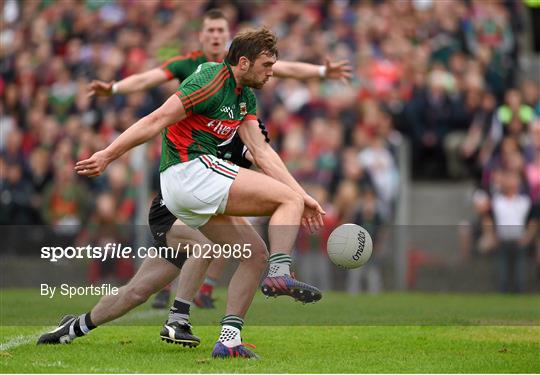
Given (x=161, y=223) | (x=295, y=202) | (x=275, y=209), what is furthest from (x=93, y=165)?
(x=161, y=223)

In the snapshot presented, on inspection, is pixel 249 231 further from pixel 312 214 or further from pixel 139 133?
pixel 139 133

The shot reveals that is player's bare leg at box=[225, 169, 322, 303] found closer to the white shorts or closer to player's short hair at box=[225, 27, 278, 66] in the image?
the white shorts

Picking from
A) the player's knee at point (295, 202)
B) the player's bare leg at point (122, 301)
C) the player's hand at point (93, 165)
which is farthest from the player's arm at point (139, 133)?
the player's bare leg at point (122, 301)

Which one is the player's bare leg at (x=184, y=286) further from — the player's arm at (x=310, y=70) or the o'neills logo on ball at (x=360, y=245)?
the player's arm at (x=310, y=70)

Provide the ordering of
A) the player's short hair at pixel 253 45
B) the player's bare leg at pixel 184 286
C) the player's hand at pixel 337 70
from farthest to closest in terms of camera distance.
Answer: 1. the player's hand at pixel 337 70
2. the player's bare leg at pixel 184 286
3. the player's short hair at pixel 253 45

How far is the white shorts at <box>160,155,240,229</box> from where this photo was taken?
8508 mm

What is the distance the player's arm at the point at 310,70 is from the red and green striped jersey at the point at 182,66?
767mm

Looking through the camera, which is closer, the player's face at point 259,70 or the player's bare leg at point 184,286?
the player's face at point 259,70

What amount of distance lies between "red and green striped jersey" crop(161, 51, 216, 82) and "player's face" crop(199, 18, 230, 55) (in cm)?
13

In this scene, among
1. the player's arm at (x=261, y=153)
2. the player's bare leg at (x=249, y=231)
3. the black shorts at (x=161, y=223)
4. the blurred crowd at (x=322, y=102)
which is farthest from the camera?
the blurred crowd at (x=322, y=102)

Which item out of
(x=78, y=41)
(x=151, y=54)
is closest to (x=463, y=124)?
(x=151, y=54)

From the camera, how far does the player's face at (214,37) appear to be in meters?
11.5

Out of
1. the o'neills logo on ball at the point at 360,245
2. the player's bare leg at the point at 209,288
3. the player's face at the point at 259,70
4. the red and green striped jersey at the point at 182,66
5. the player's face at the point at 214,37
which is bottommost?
the player's bare leg at the point at 209,288

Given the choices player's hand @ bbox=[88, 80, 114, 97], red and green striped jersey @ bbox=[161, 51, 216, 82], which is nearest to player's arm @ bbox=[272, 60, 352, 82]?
red and green striped jersey @ bbox=[161, 51, 216, 82]
